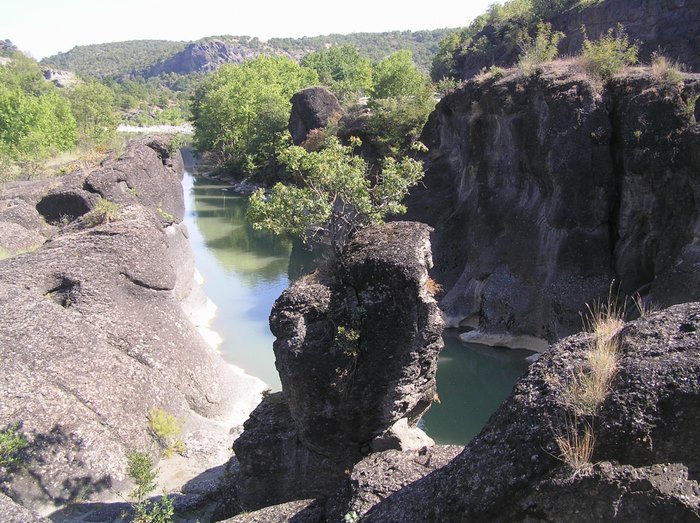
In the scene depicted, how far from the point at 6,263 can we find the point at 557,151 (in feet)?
56.1

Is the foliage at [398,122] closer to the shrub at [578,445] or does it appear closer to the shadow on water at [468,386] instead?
the shadow on water at [468,386]

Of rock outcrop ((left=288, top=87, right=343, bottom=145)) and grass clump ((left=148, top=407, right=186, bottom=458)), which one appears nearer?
grass clump ((left=148, top=407, right=186, bottom=458))

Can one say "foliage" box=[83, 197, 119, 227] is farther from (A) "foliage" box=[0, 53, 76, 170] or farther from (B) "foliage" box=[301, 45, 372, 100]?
(B) "foliage" box=[301, 45, 372, 100]

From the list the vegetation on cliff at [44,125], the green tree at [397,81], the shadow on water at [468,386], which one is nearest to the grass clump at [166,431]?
the shadow on water at [468,386]

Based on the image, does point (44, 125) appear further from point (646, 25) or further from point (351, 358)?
point (646, 25)

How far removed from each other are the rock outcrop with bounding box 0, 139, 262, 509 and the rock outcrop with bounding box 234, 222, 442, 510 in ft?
12.8

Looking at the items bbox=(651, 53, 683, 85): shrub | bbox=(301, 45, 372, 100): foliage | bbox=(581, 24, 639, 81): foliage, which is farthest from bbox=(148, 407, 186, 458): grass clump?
bbox=(301, 45, 372, 100): foliage

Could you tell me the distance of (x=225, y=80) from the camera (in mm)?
83250

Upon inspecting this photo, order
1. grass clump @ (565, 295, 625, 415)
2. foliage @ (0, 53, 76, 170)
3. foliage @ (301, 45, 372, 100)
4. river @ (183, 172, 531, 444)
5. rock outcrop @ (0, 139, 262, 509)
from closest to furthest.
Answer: grass clump @ (565, 295, 625, 415)
rock outcrop @ (0, 139, 262, 509)
river @ (183, 172, 531, 444)
foliage @ (0, 53, 76, 170)
foliage @ (301, 45, 372, 100)

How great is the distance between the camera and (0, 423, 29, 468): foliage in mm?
10000

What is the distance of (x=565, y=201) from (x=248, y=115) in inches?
2019

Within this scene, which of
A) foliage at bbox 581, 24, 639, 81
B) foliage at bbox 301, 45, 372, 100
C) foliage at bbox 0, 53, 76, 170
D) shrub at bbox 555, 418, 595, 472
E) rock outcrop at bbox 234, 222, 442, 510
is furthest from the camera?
foliage at bbox 301, 45, 372, 100

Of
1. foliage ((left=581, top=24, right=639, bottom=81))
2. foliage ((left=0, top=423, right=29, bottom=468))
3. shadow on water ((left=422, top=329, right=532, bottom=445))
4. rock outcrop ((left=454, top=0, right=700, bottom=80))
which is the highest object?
rock outcrop ((left=454, top=0, right=700, bottom=80))

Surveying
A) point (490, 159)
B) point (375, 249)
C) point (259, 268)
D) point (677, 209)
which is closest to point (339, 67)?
point (259, 268)
